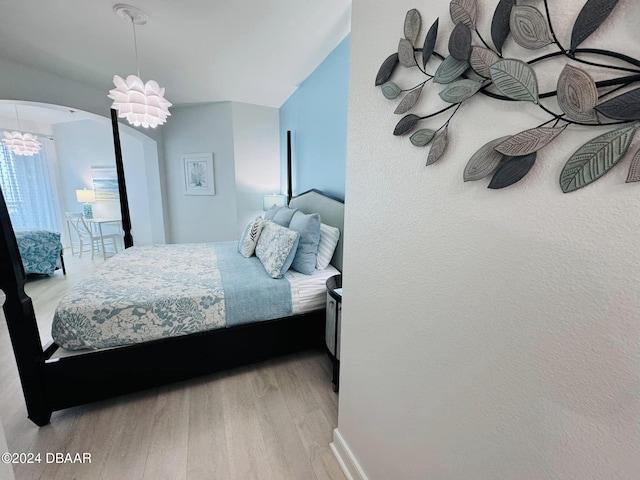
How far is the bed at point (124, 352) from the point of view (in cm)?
137

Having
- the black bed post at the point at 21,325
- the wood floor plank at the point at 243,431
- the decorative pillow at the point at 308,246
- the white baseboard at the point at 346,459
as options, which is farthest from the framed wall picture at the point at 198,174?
the white baseboard at the point at 346,459

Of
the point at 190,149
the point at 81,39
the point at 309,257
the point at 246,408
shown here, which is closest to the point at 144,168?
the point at 190,149

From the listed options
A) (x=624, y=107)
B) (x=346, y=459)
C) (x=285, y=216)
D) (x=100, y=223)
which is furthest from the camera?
(x=100, y=223)

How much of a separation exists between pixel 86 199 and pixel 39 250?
6.22ft

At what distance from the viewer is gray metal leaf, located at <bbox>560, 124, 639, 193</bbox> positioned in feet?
1.37

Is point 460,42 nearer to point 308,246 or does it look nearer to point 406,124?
point 406,124

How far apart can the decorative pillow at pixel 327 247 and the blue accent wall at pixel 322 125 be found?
0.44m

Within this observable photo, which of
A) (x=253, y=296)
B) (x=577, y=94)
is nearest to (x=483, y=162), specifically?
(x=577, y=94)

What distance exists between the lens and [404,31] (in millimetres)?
798

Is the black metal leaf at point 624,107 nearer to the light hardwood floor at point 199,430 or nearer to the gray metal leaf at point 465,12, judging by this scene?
the gray metal leaf at point 465,12

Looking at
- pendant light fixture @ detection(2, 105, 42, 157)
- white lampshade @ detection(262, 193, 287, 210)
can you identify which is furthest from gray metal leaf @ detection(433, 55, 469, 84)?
pendant light fixture @ detection(2, 105, 42, 157)

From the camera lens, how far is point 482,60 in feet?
1.91

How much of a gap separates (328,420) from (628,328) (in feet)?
5.10

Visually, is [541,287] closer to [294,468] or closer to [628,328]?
[628,328]
